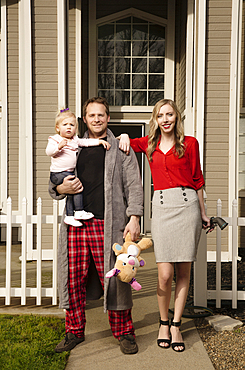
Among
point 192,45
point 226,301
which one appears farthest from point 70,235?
point 192,45

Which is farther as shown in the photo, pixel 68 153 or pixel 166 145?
pixel 166 145

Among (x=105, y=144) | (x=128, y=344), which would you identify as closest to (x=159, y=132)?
(x=105, y=144)

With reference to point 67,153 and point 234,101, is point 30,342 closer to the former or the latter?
point 67,153

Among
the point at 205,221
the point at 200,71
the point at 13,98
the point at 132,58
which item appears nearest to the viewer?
the point at 205,221

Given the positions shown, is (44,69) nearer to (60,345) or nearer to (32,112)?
(32,112)

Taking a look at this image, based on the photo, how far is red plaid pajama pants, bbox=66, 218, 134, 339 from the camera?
107 inches

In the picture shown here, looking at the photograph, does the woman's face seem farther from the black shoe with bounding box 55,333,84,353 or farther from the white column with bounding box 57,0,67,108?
the white column with bounding box 57,0,67,108

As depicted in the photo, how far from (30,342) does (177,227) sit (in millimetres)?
1482

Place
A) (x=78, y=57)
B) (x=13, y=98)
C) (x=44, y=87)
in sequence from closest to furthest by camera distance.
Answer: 1. (x=44, y=87)
2. (x=13, y=98)
3. (x=78, y=57)

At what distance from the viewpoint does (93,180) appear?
2.71m

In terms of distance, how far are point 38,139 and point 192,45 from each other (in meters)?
3.15

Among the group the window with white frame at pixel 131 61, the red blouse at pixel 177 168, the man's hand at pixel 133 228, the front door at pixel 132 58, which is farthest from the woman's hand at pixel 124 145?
the window with white frame at pixel 131 61

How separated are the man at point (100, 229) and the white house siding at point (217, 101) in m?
3.17

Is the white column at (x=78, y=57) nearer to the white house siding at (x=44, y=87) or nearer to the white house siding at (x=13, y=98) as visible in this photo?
the white house siding at (x=13, y=98)
